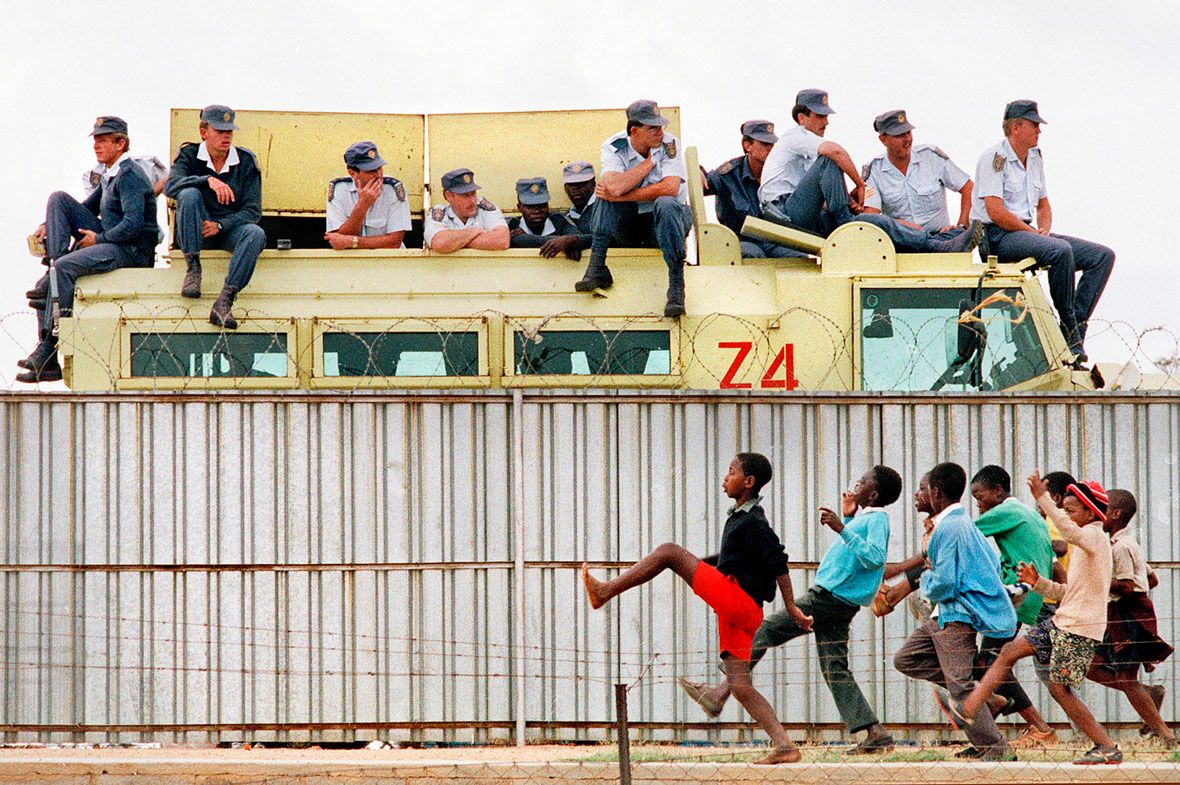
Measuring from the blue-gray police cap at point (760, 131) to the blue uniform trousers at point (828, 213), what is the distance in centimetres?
85

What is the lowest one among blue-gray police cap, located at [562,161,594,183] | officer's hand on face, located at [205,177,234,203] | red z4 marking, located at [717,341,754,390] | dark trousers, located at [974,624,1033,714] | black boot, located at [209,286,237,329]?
dark trousers, located at [974,624,1033,714]

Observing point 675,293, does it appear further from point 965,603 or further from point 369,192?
point 965,603

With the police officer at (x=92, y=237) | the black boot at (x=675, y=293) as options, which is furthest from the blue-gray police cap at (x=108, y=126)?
the black boot at (x=675, y=293)

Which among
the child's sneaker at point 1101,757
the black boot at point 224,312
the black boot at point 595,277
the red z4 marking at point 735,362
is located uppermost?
the black boot at point 595,277

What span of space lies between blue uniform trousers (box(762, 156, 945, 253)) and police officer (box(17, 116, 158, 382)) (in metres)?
4.73

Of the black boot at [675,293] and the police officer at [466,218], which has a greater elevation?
the police officer at [466,218]

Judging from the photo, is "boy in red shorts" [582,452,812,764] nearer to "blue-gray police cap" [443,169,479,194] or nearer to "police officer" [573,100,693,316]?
"police officer" [573,100,693,316]

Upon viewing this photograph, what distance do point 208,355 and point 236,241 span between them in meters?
0.89

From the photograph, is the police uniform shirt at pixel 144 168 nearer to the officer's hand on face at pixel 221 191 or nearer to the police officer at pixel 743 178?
the officer's hand on face at pixel 221 191

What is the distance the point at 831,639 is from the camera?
31.9 feet

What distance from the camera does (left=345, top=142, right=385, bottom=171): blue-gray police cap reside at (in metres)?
12.7

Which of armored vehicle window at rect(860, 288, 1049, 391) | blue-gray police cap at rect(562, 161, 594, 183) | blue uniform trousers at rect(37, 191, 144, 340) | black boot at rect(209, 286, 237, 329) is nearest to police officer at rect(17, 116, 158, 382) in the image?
blue uniform trousers at rect(37, 191, 144, 340)

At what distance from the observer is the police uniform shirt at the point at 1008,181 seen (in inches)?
499

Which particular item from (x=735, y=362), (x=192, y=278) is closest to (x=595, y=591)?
(x=735, y=362)
